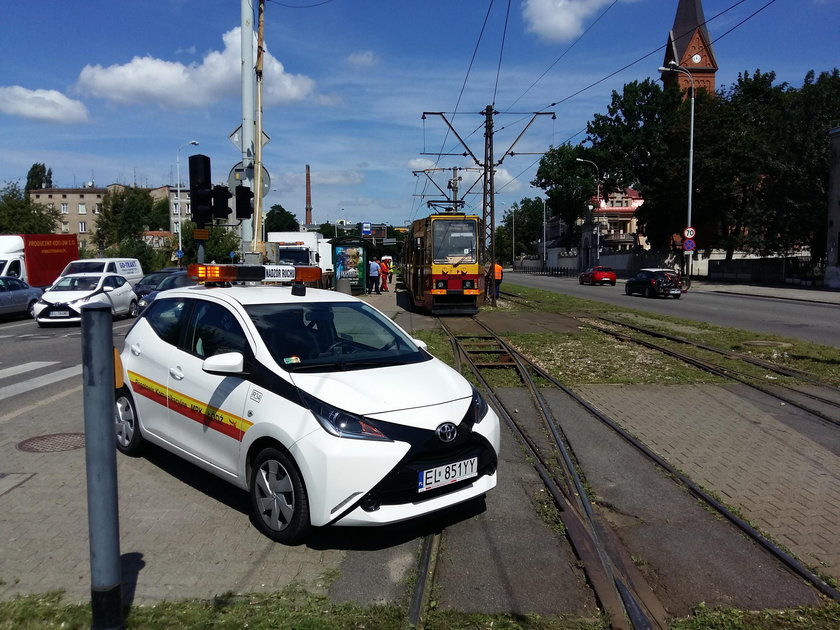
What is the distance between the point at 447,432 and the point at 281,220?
133543mm

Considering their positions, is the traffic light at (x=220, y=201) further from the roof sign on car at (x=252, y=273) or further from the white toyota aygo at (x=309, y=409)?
the white toyota aygo at (x=309, y=409)

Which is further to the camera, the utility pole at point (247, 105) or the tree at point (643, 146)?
the tree at point (643, 146)

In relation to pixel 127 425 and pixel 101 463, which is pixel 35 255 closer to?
pixel 127 425

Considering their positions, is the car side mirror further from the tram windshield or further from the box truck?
the box truck

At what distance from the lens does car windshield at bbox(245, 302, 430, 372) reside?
16.4ft

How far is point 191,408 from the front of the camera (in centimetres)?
527

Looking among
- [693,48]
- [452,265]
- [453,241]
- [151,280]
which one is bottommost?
[151,280]

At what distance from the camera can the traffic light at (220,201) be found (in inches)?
391

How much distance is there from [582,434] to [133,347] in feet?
14.8

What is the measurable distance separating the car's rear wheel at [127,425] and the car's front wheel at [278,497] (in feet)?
6.90

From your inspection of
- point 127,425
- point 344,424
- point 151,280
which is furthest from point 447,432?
point 151,280

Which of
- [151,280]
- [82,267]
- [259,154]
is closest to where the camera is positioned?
[259,154]

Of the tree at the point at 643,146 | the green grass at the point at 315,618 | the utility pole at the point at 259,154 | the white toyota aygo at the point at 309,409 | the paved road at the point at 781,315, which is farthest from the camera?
the tree at the point at 643,146

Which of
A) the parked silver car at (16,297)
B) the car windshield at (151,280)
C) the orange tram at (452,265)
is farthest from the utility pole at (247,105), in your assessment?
the car windshield at (151,280)
